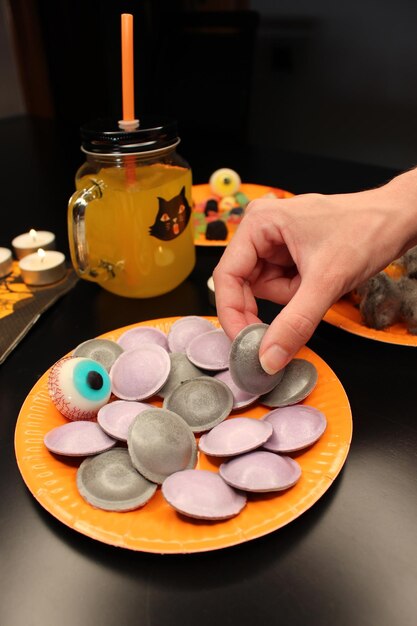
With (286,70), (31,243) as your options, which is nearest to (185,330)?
(31,243)

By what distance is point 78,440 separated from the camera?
0.61 m

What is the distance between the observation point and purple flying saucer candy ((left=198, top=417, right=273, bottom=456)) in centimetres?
58

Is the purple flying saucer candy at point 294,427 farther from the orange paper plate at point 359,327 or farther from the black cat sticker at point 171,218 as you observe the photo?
the black cat sticker at point 171,218

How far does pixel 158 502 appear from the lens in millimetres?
562

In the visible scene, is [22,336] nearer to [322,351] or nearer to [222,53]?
[322,351]

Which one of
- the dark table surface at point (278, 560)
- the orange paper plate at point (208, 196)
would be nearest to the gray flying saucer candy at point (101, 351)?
A: the dark table surface at point (278, 560)

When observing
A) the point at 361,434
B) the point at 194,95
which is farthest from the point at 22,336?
the point at 194,95

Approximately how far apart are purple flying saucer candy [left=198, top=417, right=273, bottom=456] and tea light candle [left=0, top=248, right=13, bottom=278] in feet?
2.15

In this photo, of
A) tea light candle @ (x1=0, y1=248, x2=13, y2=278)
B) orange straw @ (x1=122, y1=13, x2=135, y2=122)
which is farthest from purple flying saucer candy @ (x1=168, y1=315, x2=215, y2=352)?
tea light candle @ (x1=0, y1=248, x2=13, y2=278)

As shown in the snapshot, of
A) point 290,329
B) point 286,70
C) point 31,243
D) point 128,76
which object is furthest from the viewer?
point 286,70

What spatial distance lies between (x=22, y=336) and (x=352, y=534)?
61cm

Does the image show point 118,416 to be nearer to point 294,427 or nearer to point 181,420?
point 181,420

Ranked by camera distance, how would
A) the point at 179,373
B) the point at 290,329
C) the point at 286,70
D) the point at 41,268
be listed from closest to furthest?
1. the point at 290,329
2. the point at 179,373
3. the point at 41,268
4. the point at 286,70

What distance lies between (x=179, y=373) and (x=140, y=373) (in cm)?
6
